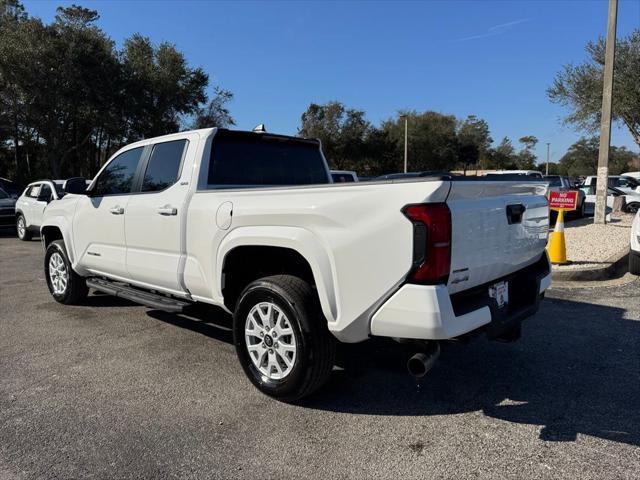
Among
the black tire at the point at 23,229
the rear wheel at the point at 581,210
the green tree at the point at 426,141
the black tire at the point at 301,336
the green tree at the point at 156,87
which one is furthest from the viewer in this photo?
the green tree at the point at 426,141

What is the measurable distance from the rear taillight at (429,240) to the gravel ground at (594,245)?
584cm

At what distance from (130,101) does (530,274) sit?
25809 millimetres

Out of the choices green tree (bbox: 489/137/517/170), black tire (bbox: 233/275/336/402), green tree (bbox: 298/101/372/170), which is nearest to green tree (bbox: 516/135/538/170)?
green tree (bbox: 489/137/517/170)

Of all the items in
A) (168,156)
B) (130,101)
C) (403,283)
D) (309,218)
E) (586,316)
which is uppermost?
(130,101)

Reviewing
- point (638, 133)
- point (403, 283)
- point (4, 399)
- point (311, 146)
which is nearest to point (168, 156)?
point (311, 146)

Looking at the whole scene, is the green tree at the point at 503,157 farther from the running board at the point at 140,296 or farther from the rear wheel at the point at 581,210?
the running board at the point at 140,296

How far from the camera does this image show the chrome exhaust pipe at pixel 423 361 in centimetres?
290

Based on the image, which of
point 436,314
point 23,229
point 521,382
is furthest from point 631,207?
point 23,229

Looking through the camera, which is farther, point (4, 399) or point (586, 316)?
point (586, 316)

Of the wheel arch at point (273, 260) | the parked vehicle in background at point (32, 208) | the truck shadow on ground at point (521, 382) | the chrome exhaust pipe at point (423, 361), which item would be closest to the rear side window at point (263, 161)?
the wheel arch at point (273, 260)

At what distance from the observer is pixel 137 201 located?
15.6 feet

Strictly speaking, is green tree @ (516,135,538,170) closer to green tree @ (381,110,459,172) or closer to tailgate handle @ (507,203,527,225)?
green tree @ (381,110,459,172)

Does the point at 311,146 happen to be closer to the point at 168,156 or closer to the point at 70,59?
the point at 168,156

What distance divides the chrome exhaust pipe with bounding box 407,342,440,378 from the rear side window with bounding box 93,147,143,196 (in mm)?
3448
